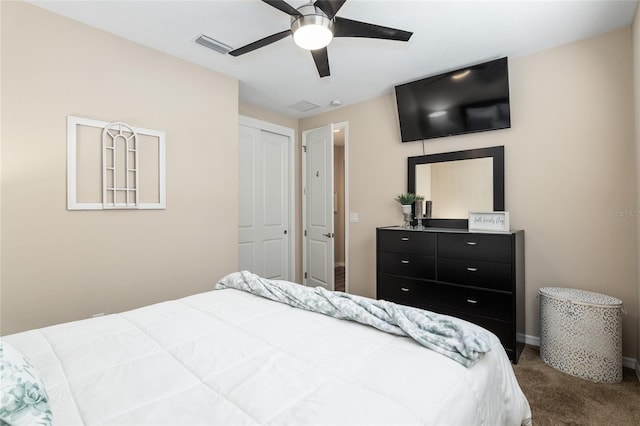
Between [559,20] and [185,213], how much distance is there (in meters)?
3.36

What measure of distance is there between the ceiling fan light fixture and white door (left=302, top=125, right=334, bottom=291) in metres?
2.25

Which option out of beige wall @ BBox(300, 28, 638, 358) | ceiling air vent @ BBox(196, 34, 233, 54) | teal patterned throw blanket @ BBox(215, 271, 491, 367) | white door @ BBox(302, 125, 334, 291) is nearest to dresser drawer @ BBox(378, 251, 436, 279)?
beige wall @ BBox(300, 28, 638, 358)

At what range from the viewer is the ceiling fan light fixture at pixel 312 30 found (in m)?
1.85

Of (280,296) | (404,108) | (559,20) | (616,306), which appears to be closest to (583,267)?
(616,306)

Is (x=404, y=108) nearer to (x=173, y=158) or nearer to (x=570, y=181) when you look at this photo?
(x=570, y=181)

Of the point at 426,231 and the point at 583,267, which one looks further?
the point at 426,231

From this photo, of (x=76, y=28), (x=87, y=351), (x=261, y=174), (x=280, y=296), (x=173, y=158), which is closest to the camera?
(x=87, y=351)

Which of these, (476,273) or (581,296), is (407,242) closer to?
(476,273)

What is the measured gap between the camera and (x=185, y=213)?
2949 mm

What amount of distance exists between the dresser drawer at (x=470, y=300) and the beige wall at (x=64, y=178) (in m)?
2.01

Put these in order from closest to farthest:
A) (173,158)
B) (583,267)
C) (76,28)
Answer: (76,28) < (583,267) < (173,158)

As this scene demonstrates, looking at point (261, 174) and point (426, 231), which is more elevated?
point (261, 174)

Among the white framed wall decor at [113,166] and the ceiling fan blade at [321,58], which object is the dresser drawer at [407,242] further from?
the white framed wall decor at [113,166]

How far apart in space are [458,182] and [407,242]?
830 millimetres
